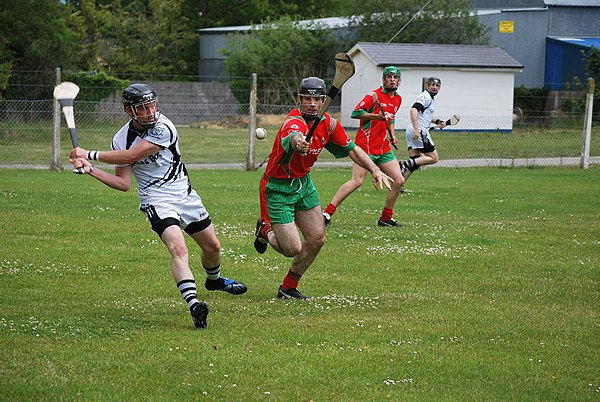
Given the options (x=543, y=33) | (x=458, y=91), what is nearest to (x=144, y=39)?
(x=458, y=91)

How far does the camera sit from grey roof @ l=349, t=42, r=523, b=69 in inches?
1585

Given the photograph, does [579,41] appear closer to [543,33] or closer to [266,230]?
[543,33]

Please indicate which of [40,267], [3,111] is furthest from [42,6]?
[40,267]

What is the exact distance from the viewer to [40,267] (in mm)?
10391

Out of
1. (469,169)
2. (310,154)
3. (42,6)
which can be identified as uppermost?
(42,6)

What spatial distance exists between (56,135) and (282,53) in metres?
23.8

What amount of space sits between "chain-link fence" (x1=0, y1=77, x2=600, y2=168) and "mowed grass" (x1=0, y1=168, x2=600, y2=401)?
9594 mm

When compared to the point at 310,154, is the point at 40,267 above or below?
below

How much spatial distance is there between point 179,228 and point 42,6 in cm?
2983

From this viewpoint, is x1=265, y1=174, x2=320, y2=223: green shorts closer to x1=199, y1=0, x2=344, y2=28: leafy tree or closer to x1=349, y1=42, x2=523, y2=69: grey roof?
x1=349, y1=42, x2=523, y2=69: grey roof

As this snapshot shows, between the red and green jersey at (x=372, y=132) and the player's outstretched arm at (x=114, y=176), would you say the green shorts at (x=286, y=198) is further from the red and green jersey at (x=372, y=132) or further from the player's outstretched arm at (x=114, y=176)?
the red and green jersey at (x=372, y=132)

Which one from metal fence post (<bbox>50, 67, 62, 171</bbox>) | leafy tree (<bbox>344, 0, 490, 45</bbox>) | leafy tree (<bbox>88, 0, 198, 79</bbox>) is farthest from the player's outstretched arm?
leafy tree (<bbox>88, 0, 198, 79</bbox>)

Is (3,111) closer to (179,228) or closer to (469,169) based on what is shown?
(469,169)

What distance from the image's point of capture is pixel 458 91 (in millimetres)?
41375
